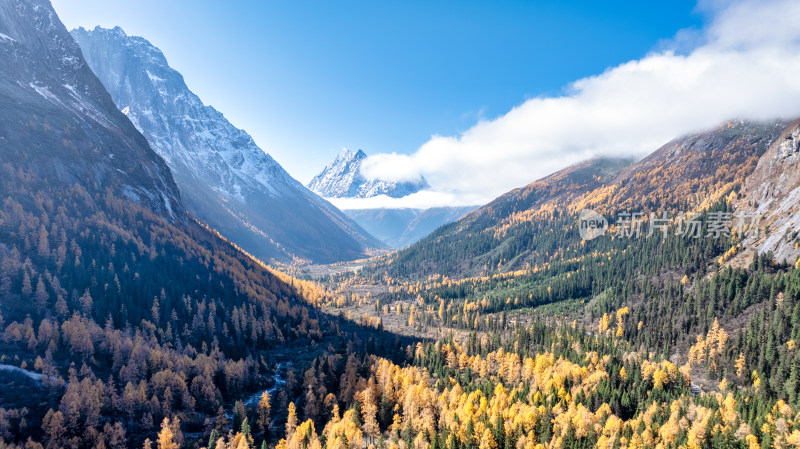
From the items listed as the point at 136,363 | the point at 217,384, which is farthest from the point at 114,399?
the point at 217,384

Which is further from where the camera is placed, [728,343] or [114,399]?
[728,343]

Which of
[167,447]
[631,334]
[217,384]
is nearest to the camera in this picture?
[167,447]

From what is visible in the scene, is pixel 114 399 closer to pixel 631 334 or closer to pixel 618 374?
pixel 618 374

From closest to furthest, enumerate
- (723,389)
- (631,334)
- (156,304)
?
1. (723,389)
2. (156,304)
3. (631,334)

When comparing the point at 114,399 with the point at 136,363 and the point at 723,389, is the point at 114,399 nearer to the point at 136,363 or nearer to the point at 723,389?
the point at 136,363

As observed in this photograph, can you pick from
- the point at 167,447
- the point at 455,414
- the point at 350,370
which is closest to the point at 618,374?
the point at 455,414

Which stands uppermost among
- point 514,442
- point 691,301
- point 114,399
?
point 691,301

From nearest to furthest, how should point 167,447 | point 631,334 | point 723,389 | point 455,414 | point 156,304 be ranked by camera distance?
point 167,447 → point 455,414 → point 723,389 → point 156,304 → point 631,334

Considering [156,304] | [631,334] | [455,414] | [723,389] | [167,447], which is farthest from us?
[631,334]

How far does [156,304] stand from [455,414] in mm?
133274

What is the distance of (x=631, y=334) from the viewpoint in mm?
184250

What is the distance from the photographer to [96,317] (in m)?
146

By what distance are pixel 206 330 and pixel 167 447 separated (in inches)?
3256

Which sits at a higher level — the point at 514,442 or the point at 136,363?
the point at 136,363
